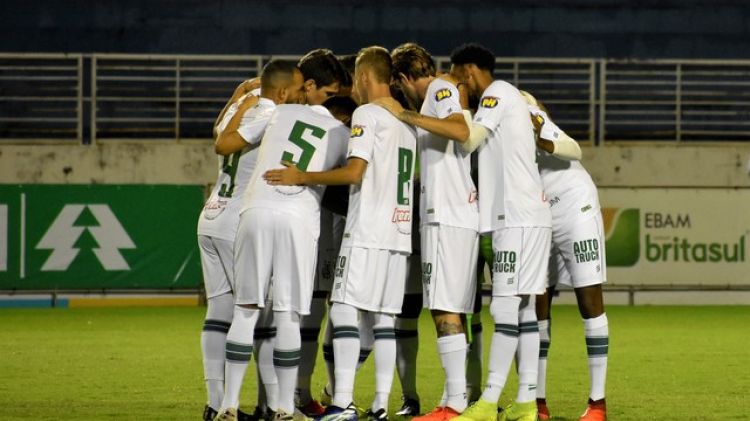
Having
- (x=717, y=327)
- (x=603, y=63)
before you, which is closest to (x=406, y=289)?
(x=717, y=327)

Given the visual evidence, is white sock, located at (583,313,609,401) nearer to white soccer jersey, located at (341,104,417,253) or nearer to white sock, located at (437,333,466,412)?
white sock, located at (437,333,466,412)

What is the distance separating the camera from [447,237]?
289 inches

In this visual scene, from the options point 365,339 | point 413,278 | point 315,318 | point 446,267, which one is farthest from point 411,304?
point 446,267

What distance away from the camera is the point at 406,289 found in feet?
26.4

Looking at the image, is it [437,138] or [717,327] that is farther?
[717,327]

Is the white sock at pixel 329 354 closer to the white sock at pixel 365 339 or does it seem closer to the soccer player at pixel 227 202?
the white sock at pixel 365 339

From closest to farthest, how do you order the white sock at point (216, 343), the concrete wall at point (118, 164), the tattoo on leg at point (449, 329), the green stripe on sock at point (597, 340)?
the tattoo on leg at point (449, 329) → the white sock at point (216, 343) → the green stripe on sock at point (597, 340) → the concrete wall at point (118, 164)

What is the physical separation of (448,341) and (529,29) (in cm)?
1390

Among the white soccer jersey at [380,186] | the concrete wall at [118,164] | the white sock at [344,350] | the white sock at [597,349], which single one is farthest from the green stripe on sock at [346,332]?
the concrete wall at [118,164]

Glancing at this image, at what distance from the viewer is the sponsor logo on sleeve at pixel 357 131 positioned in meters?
7.13

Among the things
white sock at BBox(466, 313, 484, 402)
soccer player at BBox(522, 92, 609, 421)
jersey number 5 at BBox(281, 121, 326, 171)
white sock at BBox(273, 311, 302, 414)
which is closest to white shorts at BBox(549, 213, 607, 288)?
soccer player at BBox(522, 92, 609, 421)

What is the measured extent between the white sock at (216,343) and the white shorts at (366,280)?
2.50ft

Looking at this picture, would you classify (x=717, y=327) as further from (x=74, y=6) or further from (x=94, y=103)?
(x=74, y=6)

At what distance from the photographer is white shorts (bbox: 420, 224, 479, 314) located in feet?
24.0
